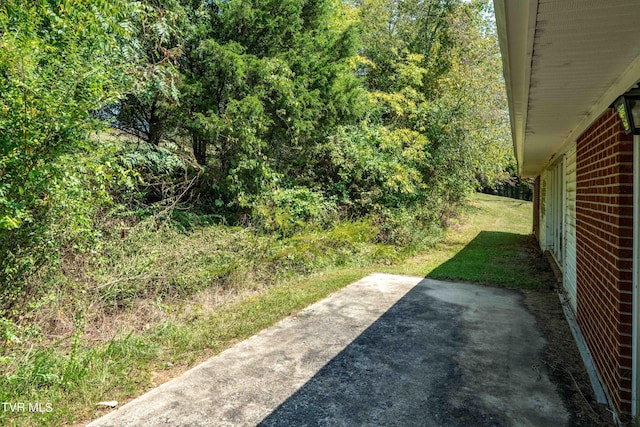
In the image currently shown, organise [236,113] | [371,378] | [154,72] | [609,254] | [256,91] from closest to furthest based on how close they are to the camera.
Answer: [609,254], [371,378], [154,72], [236,113], [256,91]

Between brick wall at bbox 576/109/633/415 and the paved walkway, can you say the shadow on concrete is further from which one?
brick wall at bbox 576/109/633/415

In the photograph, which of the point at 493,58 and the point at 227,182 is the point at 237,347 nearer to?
the point at 227,182

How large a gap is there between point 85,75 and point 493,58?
1377 cm

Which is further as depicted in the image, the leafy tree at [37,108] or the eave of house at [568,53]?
the leafy tree at [37,108]

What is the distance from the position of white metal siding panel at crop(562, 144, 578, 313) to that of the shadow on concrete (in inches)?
73.0

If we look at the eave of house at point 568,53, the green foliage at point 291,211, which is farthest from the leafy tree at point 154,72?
the eave of house at point 568,53

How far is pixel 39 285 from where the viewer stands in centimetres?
378

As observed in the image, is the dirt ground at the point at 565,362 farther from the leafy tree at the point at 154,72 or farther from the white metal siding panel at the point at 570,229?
the leafy tree at the point at 154,72

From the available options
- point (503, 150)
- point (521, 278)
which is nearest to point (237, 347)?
point (521, 278)

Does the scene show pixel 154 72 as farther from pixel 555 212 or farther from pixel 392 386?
pixel 555 212

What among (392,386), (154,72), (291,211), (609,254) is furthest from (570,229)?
(154,72)

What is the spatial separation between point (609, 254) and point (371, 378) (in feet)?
6.73

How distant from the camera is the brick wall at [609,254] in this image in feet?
8.05

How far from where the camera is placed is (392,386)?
3064 mm
